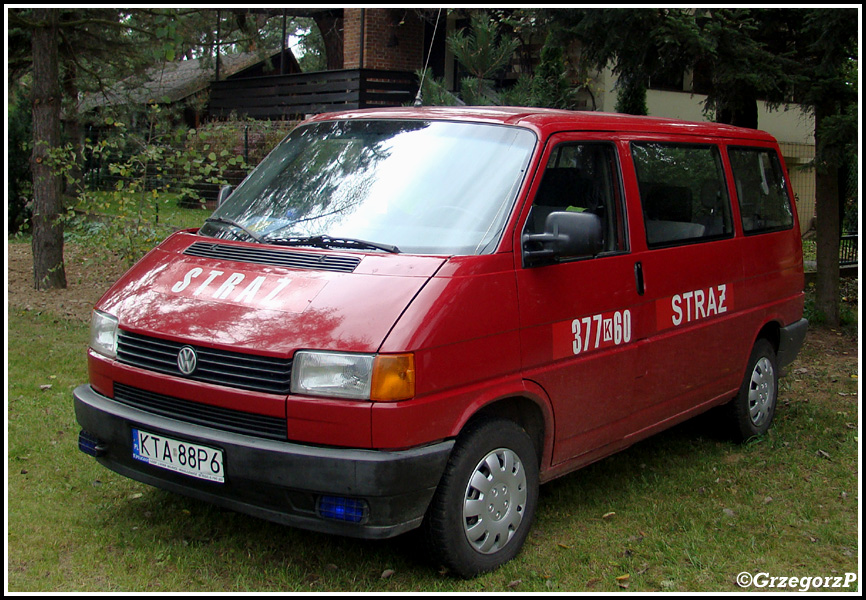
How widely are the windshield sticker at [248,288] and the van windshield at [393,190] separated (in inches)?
14.7

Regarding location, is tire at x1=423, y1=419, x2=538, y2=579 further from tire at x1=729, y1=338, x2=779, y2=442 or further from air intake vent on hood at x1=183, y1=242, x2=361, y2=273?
tire at x1=729, y1=338, x2=779, y2=442

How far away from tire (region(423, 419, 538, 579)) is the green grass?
0.41 feet

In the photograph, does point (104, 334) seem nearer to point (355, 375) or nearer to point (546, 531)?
point (355, 375)

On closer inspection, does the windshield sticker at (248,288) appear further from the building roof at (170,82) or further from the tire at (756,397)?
the building roof at (170,82)

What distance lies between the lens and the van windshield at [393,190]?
403 cm

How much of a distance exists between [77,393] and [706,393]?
12.3 ft

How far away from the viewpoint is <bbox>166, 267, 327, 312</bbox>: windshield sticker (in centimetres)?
368

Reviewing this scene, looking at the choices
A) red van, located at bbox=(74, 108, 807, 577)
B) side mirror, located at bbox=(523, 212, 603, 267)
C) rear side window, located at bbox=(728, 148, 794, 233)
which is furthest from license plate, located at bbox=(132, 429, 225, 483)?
rear side window, located at bbox=(728, 148, 794, 233)

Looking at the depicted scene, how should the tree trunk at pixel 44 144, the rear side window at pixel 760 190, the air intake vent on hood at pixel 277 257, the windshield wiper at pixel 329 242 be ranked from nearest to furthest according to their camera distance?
the air intake vent on hood at pixel 277 257 → the windshield wiper at pixel 329 242 → the rear side window at pixel 760 190 → the tree trunk at pixel 44 144

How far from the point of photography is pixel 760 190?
6.20 m

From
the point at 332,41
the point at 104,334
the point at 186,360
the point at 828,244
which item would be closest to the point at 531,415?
the point at 186,360

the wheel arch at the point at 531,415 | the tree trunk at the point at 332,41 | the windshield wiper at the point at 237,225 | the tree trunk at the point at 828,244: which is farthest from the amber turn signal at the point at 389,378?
the tree trunk at the point at 332,41

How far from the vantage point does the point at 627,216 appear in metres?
4.77

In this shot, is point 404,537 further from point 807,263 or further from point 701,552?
point 807,263
